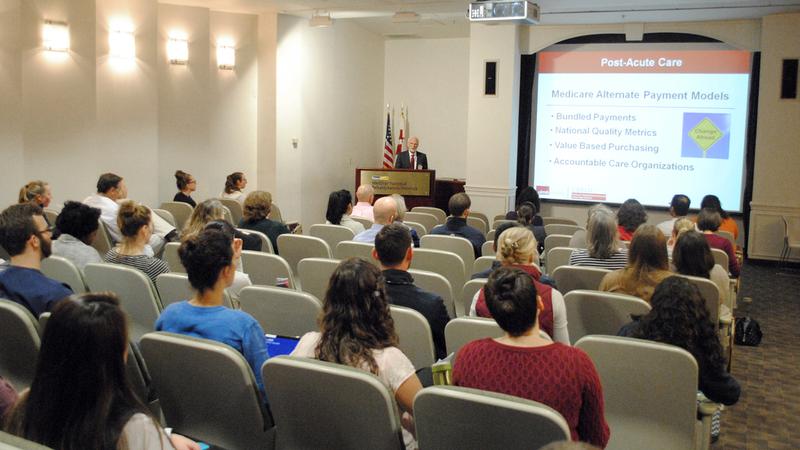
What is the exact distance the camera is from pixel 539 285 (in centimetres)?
359

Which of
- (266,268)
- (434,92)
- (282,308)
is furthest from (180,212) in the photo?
(434,92)

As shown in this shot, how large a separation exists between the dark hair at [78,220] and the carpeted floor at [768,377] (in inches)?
147

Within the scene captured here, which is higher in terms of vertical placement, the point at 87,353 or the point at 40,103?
the point at 40,103

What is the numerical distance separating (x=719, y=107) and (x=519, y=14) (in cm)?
384

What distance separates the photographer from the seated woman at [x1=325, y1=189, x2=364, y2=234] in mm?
6746

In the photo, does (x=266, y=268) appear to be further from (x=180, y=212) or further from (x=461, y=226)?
(x=180, y=212)

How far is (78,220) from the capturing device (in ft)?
14.9

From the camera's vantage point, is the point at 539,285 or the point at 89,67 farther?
the point at 89,67

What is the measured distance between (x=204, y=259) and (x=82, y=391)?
1.15 metres

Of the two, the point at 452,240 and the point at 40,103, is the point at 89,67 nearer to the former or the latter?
the point at 40,103

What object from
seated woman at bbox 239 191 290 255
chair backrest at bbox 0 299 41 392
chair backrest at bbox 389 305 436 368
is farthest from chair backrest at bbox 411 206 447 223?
chair backrest at bbox 0 299 41 392

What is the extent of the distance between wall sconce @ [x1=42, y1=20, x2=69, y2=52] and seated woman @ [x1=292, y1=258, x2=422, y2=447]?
705 cm

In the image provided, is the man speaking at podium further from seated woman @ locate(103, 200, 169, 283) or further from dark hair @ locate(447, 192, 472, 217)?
seated woman @ locate(103, 200, 169, 283)

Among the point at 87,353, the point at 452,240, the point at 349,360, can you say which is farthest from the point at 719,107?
the point at 87,353
